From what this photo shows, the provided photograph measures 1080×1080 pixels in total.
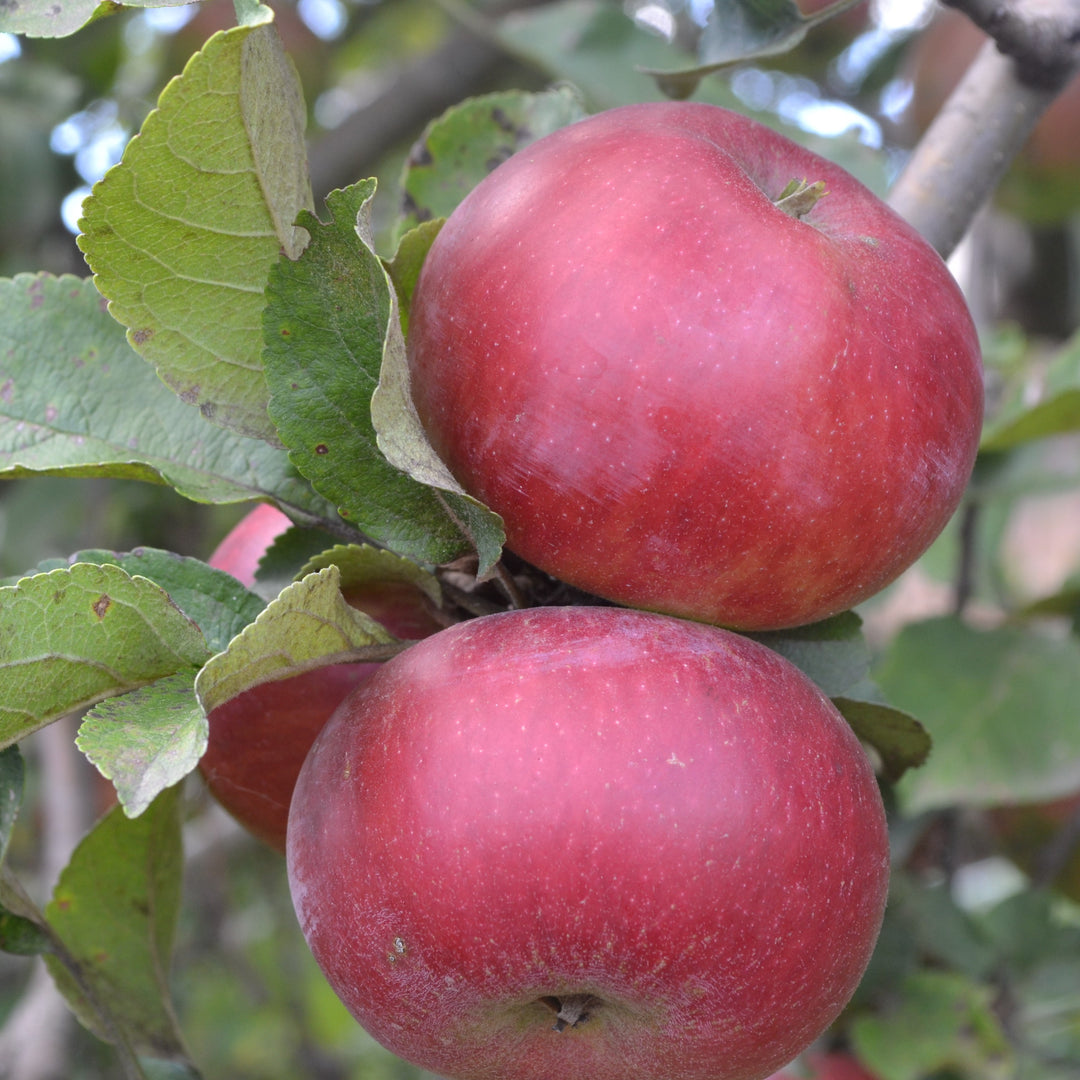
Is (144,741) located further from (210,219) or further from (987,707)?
(987,707)

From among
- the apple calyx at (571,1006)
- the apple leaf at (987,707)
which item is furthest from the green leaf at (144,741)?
the apple leaf at (987,707)

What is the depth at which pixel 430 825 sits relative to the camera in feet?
1.85

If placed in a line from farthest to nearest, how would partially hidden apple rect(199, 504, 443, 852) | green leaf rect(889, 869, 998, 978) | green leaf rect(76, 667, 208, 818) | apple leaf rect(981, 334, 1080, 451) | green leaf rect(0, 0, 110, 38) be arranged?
green leaf rect(889, 869, 998, 978), apple leaf rect(981, 334, 1080, 451), partially hidden apple rect(199, 504, 443, 852), green leaf rect(0, 0, 110, 38), green leaf rect(76, 667, 208, 818)

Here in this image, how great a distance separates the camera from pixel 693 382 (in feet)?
1.88

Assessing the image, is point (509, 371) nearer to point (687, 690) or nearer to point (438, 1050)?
point (687, 690)

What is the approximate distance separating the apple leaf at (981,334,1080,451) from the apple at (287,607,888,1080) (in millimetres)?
667

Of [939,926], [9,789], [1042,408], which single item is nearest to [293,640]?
[9,789]

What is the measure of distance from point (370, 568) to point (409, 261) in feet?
0.65

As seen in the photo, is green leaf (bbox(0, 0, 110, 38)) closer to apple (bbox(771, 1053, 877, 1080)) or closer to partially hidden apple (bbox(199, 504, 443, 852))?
partially hidden apple (bbox(199, 504, 443, 852))

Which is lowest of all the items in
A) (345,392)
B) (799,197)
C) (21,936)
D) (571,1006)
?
(21,936)

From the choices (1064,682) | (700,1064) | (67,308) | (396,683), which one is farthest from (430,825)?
(1064,682)

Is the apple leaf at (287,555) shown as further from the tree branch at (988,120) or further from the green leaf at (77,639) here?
the tree branch at (988,120)

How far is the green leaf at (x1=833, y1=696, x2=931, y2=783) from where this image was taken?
729mm

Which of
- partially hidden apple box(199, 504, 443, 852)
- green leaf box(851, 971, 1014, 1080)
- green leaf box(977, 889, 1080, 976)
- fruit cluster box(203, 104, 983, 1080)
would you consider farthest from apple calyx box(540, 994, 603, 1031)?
green leaf box(977, 889, 1080, 976)
